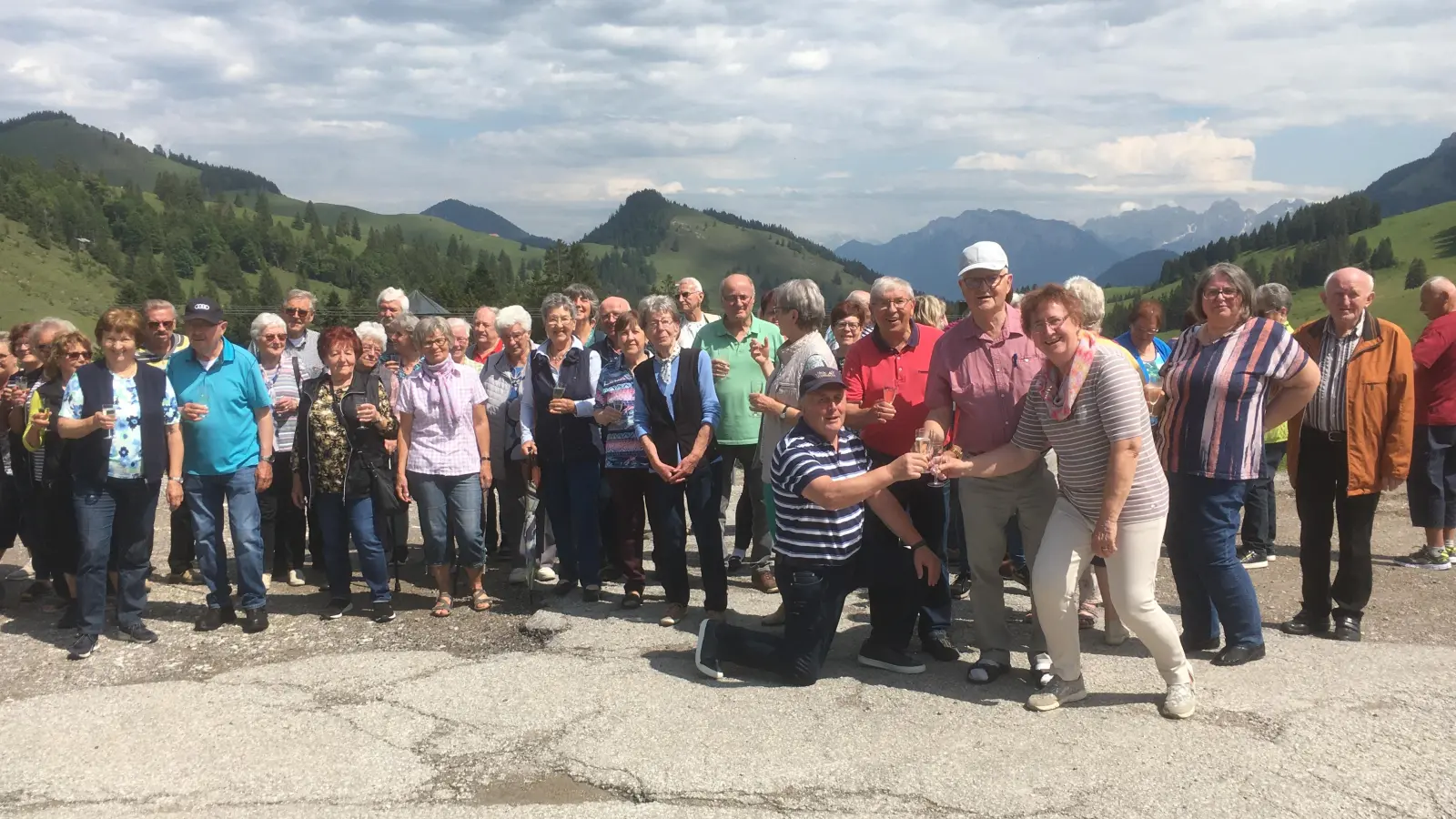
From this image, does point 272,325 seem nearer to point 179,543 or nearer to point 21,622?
point 179,543

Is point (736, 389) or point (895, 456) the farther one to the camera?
point (736, 389)

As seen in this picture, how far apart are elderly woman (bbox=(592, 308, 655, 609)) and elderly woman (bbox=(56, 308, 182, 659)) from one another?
275cm

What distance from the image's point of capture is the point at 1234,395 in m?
4.89

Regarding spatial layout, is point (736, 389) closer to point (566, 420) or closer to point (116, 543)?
point (566, 420)

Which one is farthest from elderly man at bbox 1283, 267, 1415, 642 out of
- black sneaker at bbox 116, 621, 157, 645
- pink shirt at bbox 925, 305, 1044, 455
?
black sneaker at bbox 116, 621, 157, 645

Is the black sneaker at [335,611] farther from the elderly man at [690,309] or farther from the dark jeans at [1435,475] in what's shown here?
the dark jeans at [1435,475]

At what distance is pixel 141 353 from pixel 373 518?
231cm

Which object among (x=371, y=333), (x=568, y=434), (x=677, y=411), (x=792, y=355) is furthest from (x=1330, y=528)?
(x=371, y=333)

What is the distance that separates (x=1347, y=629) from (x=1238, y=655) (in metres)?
1.10

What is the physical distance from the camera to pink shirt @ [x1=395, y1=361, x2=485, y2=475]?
6.28m

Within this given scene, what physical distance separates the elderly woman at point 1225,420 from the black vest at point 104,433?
239 inches

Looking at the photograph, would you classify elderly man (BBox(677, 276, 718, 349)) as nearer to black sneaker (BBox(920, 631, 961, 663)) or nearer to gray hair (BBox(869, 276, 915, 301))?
gray hair (BBox(869, 276, 915, 301))

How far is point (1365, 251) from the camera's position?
10125 centimetres

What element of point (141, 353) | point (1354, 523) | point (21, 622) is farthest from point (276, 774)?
point (1354, 523)
